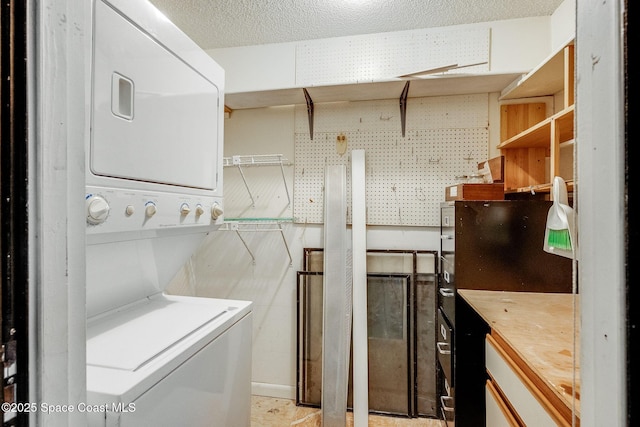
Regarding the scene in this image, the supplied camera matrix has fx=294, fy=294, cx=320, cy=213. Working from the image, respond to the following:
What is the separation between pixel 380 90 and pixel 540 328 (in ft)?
5.00

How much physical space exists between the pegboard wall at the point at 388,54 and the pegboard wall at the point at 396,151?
0.66 feet

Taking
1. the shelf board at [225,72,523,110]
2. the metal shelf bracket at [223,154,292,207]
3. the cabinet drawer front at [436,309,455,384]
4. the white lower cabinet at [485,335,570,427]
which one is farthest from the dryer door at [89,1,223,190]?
the cabinet drawer front at [436,309,455,384]

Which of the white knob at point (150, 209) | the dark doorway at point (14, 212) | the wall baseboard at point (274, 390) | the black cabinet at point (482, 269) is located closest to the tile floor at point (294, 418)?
the wall baseboard at point (274, 390)

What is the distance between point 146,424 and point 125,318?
1.46ft

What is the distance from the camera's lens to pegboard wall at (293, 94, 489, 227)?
1992mm

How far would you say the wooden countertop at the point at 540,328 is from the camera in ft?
2.44

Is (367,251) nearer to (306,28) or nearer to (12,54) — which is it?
(306,28)

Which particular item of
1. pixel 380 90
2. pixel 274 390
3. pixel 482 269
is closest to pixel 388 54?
pixel 380 90

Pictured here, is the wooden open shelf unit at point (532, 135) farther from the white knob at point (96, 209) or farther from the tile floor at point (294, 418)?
the white knob at point (96, 209)

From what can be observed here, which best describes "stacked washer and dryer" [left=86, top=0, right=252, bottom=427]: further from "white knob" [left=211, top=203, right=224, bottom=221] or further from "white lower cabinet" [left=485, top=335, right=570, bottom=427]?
"white lower cabinet" [left=485, top=335, right=570, bottom=427]

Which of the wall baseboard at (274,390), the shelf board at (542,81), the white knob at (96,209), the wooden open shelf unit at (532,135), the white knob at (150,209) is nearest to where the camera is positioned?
the white knob at (96,209)

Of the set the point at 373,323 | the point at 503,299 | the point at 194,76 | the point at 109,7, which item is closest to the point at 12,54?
the point at 109,7

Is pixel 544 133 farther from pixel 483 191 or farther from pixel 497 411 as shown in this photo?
pixel 497 411

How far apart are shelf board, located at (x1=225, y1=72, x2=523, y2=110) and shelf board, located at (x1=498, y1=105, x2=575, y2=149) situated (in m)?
0.37
